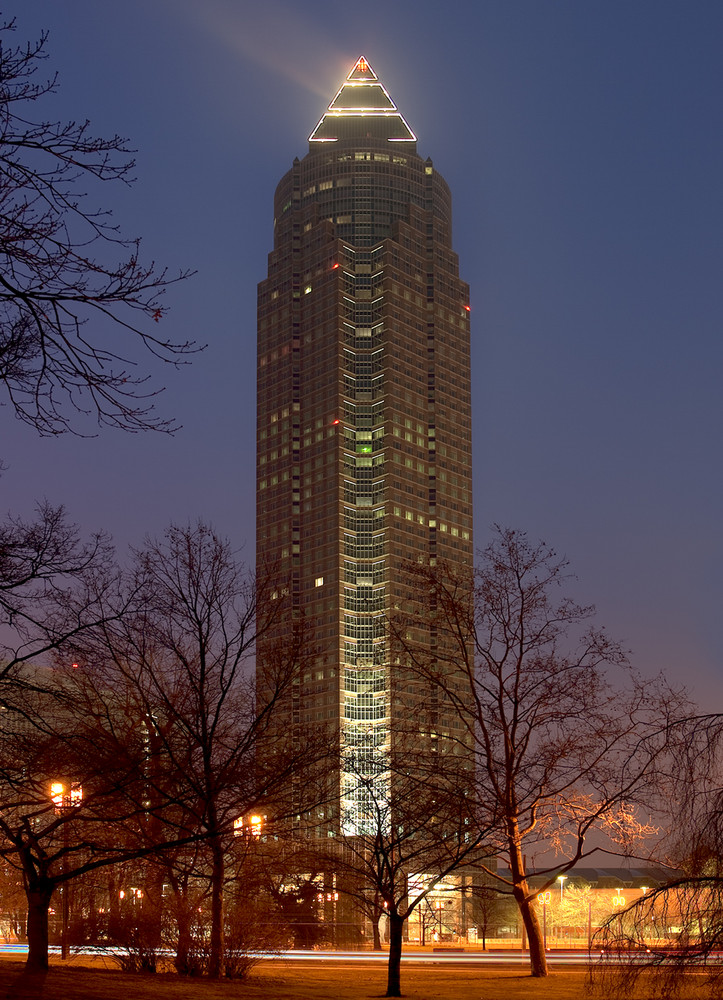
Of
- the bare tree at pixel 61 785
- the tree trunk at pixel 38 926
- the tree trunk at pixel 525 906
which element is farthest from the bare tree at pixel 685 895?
the tree trunk at pixel 525 906

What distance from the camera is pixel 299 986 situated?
78.4 feet

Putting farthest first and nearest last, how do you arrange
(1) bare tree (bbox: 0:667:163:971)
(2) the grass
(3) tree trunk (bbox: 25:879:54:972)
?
(3) tree trunk (bbox: 25:879:54:972) < (2) the grass < (1) bare tree (bbox: 0:667:163:971)

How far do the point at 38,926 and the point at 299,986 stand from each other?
5.52 meters

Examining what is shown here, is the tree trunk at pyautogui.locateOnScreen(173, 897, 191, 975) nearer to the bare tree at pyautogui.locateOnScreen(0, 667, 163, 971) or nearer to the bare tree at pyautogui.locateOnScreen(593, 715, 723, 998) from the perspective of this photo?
the bare tree at pyautogui.locateOnScreen(0, 667, 163, 971)

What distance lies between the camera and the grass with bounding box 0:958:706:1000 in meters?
18.5

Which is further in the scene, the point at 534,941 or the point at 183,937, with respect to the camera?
the point at 534,941

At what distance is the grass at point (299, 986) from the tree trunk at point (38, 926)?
0.32 meters

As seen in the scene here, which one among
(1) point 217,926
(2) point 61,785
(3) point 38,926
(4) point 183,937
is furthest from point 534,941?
(3) point 38,926

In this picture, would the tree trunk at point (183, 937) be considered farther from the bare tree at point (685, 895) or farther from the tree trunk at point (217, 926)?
the bare tree at point (685, 895)

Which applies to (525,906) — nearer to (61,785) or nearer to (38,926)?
(61,785)

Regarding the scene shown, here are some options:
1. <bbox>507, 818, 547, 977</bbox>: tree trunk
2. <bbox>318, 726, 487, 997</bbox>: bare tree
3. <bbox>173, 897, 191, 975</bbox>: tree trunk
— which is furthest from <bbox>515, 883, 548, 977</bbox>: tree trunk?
<bbox>173, 897, 191, 975</bbox>: tree trunk

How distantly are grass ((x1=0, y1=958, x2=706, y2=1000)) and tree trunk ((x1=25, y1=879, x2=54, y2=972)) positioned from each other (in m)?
0.32

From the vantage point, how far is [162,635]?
27.5m

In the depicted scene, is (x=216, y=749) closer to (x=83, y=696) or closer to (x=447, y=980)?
(x=83, y=696)
